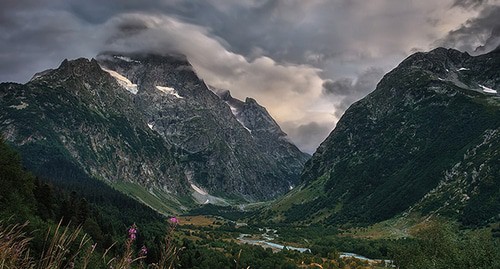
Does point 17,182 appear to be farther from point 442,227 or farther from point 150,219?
point 150,219

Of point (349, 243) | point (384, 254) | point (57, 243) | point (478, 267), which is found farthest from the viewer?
point (349, 243)

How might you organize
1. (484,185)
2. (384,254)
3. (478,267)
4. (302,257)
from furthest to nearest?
(484,185)
(384,254)
(302,257)
(478,267)

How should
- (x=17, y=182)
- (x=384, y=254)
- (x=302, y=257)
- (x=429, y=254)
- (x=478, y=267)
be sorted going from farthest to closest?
(x=384, y=254) < (x=302, y=257) < (x=429, y=254) < (x=17, y=182) < (x=478, y=267)

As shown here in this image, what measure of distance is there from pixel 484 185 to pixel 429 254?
5715 inches

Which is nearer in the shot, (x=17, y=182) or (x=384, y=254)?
(x=17, y=182)

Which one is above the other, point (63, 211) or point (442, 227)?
point (442, 227)

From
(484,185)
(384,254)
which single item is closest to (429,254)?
(384,254)

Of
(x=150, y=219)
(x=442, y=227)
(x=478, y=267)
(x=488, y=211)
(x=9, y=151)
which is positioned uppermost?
(x=488, y=211)

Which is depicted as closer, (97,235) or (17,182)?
(17,182)

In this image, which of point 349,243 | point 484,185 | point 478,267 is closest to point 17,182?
point 478,267

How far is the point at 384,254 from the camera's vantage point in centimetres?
15050

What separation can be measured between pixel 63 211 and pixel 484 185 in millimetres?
183972

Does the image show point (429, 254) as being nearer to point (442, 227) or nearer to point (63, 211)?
point (442, 227)

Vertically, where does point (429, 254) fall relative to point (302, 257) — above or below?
above
